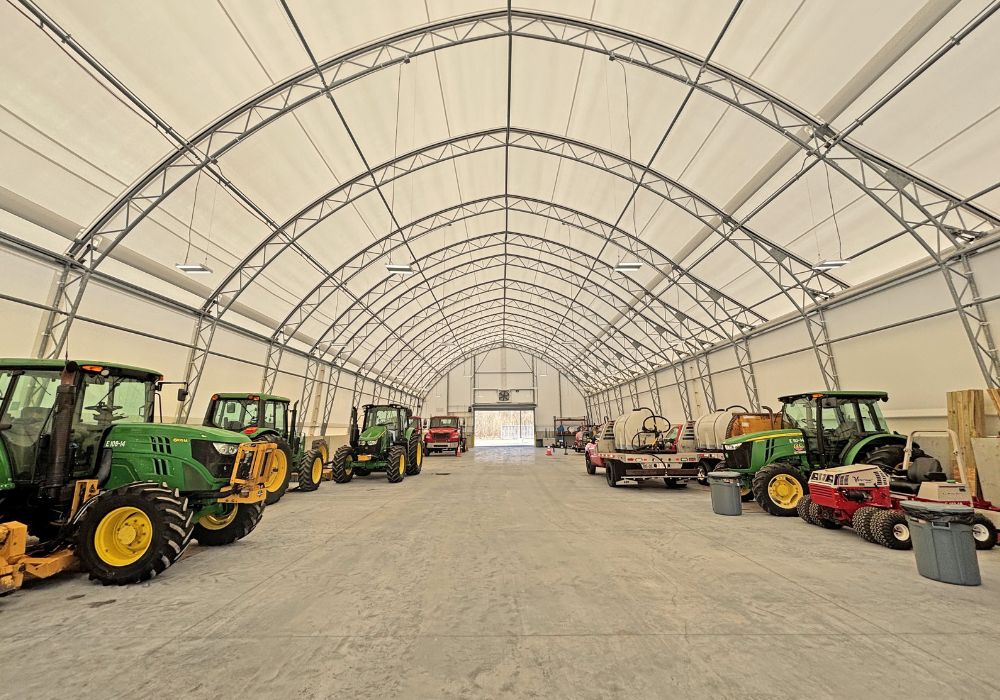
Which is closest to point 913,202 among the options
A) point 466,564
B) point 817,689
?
point 817,689

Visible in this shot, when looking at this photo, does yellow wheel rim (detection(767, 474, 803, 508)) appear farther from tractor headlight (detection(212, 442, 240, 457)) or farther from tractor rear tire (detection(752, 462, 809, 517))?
tractor headlight (detection(212, 442, 240, 457))

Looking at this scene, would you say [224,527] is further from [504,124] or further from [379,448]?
[504,124]

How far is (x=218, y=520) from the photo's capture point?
670 centimetres

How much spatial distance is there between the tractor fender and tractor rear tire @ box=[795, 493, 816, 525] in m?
1.13

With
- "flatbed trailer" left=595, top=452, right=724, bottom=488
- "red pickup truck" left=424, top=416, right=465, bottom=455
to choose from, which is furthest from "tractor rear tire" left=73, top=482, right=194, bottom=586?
"red pickup truck" left=424, top=416, right=465, bottom=455

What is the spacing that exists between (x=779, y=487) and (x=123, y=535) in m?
11.1

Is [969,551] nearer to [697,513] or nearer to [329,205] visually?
[697,513]

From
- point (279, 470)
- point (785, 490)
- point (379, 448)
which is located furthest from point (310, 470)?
point (785, 490)

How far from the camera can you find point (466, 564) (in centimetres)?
554

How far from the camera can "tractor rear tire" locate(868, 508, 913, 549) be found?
6336mm

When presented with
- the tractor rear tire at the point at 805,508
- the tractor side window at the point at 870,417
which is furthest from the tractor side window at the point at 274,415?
the tractor side window at the point at 870,417

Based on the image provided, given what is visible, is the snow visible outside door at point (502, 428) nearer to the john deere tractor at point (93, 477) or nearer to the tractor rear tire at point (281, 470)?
the tractor rear tire at point (281, 470)

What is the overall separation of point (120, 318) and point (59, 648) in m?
12.4

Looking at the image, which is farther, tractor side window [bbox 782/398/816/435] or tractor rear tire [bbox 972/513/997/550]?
tractor side window [bbox 782/398/816/435]
